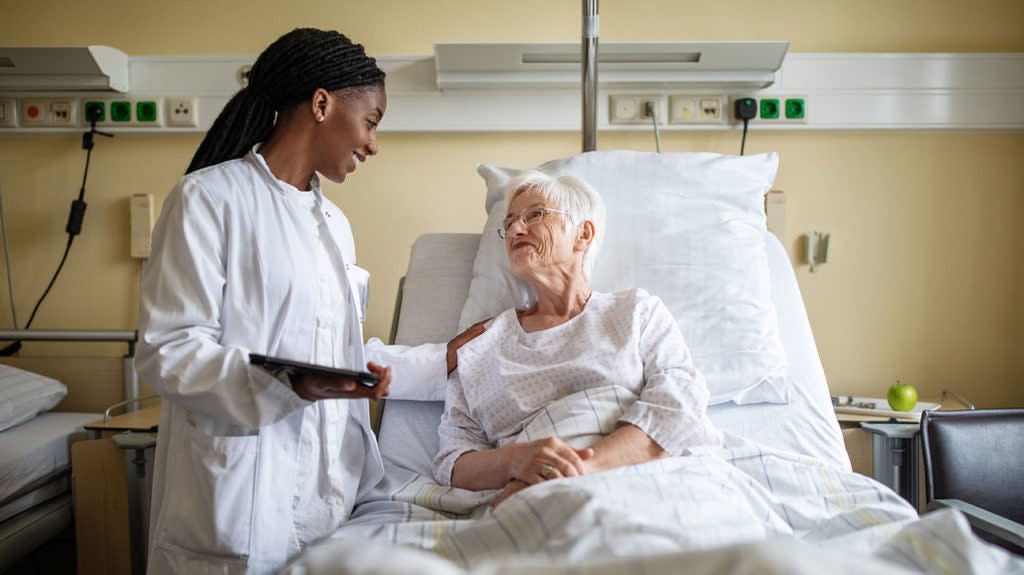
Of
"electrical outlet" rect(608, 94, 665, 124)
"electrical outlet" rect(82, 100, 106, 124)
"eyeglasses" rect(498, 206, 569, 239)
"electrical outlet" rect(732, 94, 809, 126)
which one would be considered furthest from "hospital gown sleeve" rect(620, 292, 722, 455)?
"electrical outlet" rect(82, 100, 106, 124)

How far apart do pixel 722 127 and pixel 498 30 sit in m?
0.74

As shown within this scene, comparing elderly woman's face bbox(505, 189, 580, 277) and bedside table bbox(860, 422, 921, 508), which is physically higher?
elderly woman's face bbox(505, 189, 580, 277)

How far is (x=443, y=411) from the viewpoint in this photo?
166 cm

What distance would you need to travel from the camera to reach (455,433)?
1.52 m

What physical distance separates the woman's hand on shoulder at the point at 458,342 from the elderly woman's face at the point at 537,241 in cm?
15

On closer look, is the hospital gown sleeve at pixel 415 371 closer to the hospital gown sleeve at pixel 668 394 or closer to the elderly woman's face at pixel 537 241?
the elderly woman's face at pixel 537 241

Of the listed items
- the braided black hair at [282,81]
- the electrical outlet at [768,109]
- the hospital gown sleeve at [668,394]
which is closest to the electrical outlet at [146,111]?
the braided black hair at [282,81]

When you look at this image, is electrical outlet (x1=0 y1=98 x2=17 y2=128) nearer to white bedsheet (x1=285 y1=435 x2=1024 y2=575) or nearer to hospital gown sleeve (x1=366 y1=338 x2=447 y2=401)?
hospital gown sleeve (x1=366 y1=338 x2=447 y2=401)

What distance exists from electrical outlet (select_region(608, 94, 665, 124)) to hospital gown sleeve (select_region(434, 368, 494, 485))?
116 cm

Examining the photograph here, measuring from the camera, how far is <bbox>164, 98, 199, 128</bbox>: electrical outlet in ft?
8.09

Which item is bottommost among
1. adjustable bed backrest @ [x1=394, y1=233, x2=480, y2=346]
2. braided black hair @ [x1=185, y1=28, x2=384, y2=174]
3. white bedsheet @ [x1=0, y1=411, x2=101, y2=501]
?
white bedsheet @ [x1=0, y1=411, x2=101, y2=501]

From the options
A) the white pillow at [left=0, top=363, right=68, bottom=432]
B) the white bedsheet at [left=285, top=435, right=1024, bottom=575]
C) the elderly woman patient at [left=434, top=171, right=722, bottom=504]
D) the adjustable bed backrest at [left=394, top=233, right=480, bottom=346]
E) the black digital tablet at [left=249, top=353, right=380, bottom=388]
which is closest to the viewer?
the white bedsheet at [left=285, top=435, right=1024, bottom=575]

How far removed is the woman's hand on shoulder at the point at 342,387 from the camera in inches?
44.6

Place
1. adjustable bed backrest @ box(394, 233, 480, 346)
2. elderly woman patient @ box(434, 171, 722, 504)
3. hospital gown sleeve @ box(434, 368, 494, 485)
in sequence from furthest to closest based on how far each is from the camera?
1. adjustable bed backrest @ box(394, 233, 480, 346)
2. hospital gown sleeve @ box(434, 368, 494, 485)
3. elderly woman patient @ box(434, 171, 722, 504)
